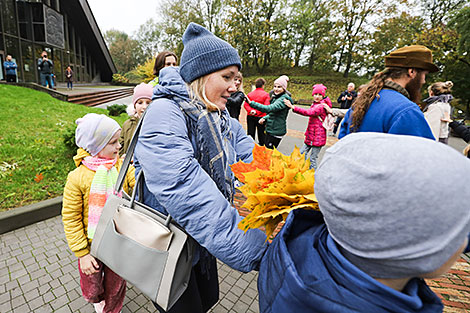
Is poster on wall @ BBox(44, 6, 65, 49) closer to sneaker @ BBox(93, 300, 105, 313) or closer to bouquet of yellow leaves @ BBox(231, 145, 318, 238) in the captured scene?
sneaker @ BBox(93, 300, 105, 313)

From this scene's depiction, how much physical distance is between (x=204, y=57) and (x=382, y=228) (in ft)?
3.65

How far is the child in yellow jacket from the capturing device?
5.88ft

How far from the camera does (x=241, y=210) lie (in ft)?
13.2

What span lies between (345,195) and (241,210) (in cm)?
348

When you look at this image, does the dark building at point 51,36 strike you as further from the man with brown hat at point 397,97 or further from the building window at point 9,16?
the man with brown hat at point 397,97

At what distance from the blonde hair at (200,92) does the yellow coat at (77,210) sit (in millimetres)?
1097

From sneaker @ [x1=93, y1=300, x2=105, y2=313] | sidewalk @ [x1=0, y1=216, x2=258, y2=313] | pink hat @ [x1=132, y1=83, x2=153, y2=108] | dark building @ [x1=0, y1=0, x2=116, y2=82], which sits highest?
dark building @ [x1=0, y1=0, x2=116, y2=82]

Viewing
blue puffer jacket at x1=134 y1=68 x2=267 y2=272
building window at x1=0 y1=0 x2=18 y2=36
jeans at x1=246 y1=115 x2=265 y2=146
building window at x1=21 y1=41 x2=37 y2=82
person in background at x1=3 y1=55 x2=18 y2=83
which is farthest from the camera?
building window at x1=21 y1=41 x2=37 y2=82

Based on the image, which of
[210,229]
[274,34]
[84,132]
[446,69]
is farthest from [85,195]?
[274,34]

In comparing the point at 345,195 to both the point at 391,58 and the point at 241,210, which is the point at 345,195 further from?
the point at 241,210

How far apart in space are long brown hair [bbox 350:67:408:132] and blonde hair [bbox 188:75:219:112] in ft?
4.32

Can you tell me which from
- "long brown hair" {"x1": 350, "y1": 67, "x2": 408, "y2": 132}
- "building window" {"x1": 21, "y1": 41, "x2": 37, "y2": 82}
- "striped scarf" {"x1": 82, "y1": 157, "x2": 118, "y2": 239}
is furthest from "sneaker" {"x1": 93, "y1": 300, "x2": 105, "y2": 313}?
"building window" {"x1": 21, "y1": 41, "x2": 37, "y2": 82}

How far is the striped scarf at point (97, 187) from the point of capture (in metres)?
1.80

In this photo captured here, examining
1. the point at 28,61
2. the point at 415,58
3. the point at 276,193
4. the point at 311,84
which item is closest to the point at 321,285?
the point at 276,193
